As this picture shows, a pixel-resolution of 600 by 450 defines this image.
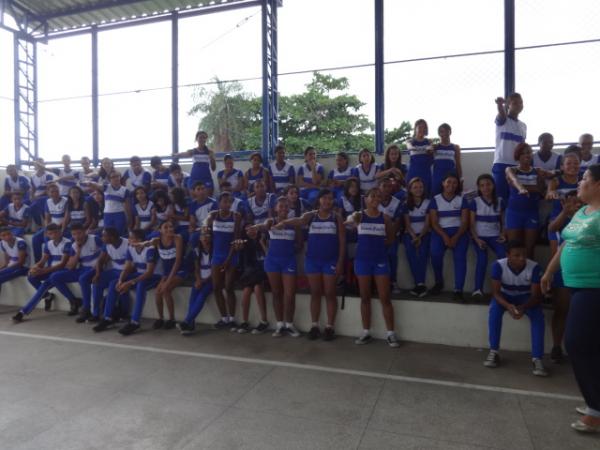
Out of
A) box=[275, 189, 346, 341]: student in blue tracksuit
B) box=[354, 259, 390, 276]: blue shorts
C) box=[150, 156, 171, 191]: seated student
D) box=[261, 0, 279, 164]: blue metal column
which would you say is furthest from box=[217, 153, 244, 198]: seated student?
box=[354, 259, 390, 276]: blue shorts

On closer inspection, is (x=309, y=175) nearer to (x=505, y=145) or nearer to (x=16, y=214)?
(x=505, y=145)

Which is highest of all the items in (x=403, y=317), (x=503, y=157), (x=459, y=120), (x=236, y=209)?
(x=459, y=120)

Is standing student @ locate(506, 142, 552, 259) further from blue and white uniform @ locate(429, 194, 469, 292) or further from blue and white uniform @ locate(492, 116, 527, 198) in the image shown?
blue and white uniform @ locate(429, 194, 469, 292)

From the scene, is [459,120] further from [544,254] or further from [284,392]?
[284,392]

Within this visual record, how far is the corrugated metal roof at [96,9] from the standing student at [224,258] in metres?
6.62

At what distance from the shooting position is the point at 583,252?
9.84 ft

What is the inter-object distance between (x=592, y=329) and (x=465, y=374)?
1.55 meters

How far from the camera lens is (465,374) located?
423 cm

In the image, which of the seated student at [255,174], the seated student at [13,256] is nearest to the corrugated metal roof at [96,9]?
the seated student at [255,174]

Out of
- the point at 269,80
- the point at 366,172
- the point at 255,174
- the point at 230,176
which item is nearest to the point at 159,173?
the point at 230,176

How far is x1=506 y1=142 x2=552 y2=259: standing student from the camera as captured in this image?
5379 mm

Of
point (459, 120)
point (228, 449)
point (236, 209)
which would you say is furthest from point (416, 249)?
point (228, 449)

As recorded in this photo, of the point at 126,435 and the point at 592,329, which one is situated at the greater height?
the point at 592,329

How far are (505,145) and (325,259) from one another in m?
2.94
